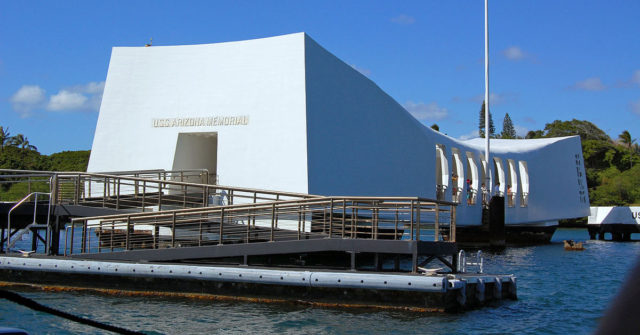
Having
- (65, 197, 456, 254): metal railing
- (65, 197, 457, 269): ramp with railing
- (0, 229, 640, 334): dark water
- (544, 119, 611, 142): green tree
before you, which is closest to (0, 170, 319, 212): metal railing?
(65, 197, 456, 254): metal railing

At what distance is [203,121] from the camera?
2288cm

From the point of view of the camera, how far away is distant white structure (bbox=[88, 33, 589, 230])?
21859 millimetres

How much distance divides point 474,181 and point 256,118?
55.8 feet

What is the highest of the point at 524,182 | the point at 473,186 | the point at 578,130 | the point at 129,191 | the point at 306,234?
the point at 578,130

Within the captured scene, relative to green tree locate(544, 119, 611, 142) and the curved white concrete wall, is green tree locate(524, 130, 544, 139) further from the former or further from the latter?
the curved white concrete wall

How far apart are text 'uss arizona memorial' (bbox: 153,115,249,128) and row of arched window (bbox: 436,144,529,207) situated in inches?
478

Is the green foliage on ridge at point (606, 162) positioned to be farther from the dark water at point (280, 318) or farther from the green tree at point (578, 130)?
the dark water at point (280, 318)

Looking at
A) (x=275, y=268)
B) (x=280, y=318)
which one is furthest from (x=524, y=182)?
(x=280, y=318)

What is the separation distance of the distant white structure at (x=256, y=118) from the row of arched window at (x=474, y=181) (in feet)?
15.9

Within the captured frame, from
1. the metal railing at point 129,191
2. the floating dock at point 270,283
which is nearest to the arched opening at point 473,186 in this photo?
the metal railing at point 129,191

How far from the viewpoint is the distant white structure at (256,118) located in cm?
2186

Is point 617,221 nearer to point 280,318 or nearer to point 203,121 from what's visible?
point 203,121

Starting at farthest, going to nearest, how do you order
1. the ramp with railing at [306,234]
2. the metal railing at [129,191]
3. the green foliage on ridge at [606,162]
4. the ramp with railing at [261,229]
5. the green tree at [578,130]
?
the green tree at [578,130], the green foliage on ridge at [606,162], the metal railing at [129,191], the ramp with railing at [261,229], the ramp with railing at [306,234]

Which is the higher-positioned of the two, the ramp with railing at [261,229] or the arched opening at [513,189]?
the arched opening at [513,189]
